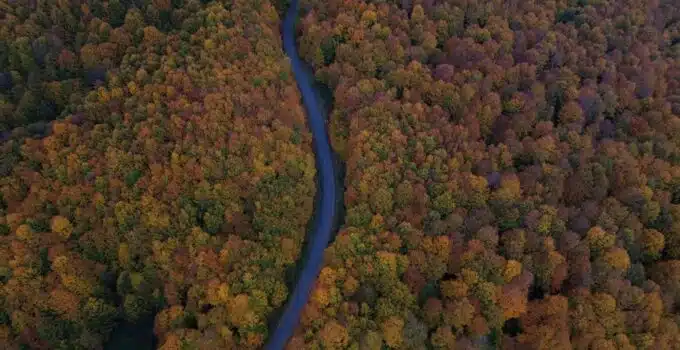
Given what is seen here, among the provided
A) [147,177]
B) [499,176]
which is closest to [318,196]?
[147,177]

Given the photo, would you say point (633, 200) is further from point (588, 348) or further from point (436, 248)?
point (436, 248)

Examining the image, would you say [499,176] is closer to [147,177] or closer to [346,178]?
[346,178]

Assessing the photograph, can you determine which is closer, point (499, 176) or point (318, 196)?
point (499, 176)

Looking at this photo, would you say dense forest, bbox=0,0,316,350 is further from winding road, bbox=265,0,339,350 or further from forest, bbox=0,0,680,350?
winding road, bbox=265,0,339,350

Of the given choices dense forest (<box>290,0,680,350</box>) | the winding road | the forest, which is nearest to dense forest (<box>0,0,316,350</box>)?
the forest

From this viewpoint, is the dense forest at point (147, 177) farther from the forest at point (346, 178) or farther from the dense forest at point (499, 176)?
the dense forest at point (499, 176)

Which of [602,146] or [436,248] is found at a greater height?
[602,146]

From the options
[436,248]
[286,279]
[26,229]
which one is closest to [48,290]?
[26,229]
